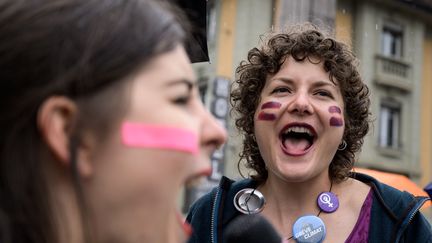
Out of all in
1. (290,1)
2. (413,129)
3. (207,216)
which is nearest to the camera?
(207,216)

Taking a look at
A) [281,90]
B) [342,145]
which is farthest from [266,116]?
[342,145]

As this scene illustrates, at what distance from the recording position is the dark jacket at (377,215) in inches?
79.8

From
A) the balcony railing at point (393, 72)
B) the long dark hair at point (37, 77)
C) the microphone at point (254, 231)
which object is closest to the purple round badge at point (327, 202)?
the microphone at point (254, 231)

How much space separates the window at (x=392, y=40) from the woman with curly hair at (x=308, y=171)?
1386 cm

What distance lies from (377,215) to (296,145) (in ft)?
1.18

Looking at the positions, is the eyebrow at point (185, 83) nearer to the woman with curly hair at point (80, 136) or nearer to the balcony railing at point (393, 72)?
the woman with curly hair at point (80, 136)

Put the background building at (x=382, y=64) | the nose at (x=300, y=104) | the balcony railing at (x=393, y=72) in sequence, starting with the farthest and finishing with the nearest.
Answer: the balcony railing at (x=393, y=72), the background building at (x=382, y=64), the nose at (x=300, y=104)

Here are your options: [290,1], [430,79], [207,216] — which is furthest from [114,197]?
[430,79]

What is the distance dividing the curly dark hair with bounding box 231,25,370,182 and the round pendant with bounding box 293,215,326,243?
0.74 feet

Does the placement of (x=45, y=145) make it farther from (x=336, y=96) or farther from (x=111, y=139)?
(x=336, y=96)

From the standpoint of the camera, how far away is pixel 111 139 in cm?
101

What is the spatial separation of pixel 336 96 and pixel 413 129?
46.2 feet

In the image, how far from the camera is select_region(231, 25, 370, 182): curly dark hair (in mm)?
2223

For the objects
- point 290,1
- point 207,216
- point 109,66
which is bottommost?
point 207,216
